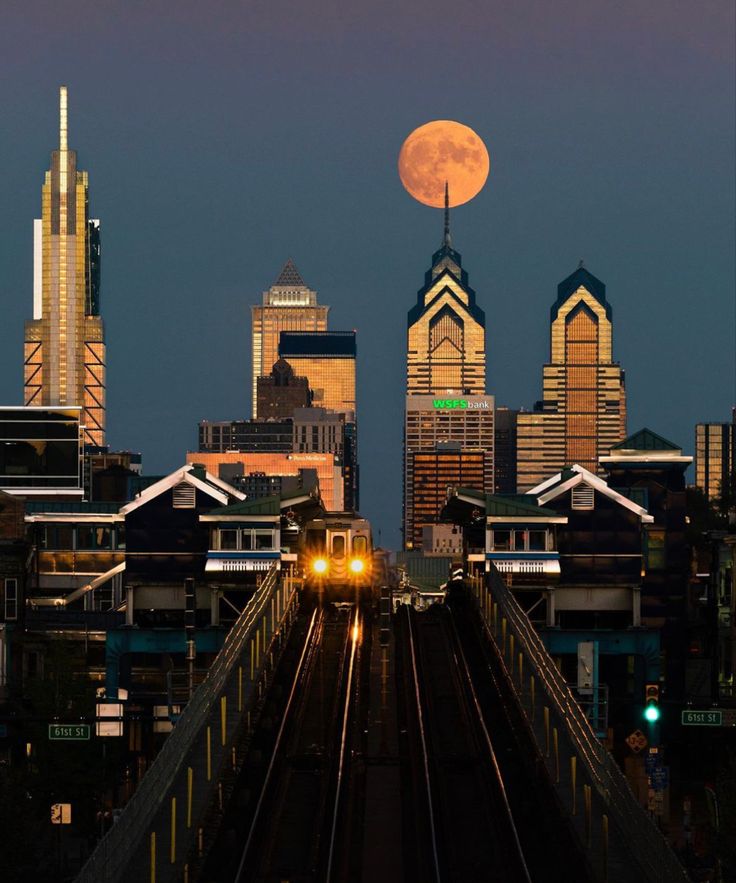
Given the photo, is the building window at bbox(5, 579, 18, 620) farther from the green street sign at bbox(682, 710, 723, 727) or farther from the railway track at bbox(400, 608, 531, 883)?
the green street sign at bbox(682, 710, 723, 727)

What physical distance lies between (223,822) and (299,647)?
36029 millimetres

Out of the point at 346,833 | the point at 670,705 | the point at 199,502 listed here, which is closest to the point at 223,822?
the point at 346,833

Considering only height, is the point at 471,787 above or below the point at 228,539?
below

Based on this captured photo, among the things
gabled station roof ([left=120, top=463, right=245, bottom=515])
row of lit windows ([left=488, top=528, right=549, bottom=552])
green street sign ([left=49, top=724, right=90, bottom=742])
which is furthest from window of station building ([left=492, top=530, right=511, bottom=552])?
green street sign ([left=49, top=724, right=90, bottom=742])

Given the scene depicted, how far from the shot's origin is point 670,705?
120 metres

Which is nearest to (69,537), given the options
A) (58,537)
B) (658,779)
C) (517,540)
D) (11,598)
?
(58,537)

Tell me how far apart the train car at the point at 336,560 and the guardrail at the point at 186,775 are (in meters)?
29.2

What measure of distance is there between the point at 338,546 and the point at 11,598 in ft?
70.8

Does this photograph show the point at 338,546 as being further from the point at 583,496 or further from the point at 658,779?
the point at 658,779

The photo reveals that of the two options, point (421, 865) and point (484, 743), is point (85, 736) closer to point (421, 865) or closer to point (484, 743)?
point (484, 743)

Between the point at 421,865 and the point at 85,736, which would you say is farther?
the point at 85,736

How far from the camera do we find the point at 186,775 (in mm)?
69875

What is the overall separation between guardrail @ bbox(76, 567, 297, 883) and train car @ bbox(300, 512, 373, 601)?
29.2 m

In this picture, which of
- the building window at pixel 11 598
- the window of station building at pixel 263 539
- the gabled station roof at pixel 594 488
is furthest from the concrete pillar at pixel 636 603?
the building window at pixel 11 598
